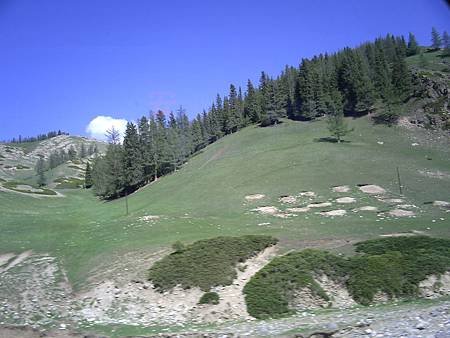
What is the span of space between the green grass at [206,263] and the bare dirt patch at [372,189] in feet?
83.0

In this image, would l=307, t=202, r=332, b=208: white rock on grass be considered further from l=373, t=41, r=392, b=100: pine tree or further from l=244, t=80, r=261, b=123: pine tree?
l=244, t=80, r=261, b=123: pine tree

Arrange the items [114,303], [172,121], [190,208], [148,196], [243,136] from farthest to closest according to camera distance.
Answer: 1. [172,121]
2. [243,136]
3. [148,196]
4. [190,208]
5. [114,303]

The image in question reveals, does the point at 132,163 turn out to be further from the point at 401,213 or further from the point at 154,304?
the point at 154,304

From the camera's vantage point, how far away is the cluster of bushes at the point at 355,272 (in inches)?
834

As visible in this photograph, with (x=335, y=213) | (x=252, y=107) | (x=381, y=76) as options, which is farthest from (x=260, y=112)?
(x=335, y=213)

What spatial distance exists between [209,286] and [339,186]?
35248mm

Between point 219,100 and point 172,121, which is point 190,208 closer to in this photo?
point 172,121

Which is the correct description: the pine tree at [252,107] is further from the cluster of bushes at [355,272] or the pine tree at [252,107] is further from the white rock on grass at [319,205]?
the cluster of bushes at [355,272]

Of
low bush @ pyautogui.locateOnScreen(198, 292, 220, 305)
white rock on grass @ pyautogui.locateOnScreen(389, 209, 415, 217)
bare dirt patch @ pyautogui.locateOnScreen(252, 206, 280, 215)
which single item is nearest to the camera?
low bush @ pyautogui.locateOnScreen(198, 292, 220, 305)

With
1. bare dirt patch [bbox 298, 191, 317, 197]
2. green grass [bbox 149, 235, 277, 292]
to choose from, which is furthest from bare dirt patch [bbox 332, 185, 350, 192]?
green grass [bbox 149, 235, 277, 292]

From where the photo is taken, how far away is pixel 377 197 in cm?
4869

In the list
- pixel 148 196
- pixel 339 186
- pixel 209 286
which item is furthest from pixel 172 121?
pixel 209 286

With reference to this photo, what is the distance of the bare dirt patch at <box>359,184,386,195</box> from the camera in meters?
51.1

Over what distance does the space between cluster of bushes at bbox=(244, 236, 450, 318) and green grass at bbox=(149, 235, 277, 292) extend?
2.28 metres
